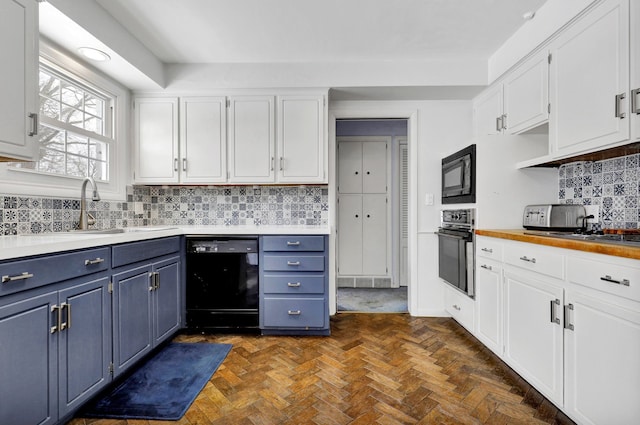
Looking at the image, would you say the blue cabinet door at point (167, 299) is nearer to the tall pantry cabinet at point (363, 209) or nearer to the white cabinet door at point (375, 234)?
the tall pantry cabinet at point (363, 209)

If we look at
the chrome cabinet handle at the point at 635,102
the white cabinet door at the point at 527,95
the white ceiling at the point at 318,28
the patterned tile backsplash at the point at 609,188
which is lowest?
the patterned tile backsplash at the point at 609,188

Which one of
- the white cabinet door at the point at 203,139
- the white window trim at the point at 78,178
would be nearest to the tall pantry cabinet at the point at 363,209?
the white cabinet door at the point at 203,139

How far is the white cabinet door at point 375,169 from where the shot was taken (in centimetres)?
434

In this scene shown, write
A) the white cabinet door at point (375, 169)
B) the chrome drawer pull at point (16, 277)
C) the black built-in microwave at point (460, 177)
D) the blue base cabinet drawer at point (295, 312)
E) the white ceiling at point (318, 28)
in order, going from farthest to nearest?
the white cabinet door at point (375, 169) < the blue base cabinet drawer at point (295, 312) < the black built-in microwave at point (460, 177) < the white ceiling at point (318, 28) < the chrome drawer pull at point (16, 277)

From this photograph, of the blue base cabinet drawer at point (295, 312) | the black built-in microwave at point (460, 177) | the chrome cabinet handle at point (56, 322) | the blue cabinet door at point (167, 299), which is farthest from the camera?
the blue base cabinet drawer at point (295, 312)

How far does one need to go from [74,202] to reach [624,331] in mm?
3144

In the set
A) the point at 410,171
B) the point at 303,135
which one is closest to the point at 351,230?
the point at 410,171

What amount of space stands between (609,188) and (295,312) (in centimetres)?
232

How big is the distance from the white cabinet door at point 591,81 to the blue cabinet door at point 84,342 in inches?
109

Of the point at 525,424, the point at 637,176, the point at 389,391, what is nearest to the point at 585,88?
the point at 637,176

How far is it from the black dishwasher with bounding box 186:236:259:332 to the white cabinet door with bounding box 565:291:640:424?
2.07 metres

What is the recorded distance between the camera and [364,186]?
436cm

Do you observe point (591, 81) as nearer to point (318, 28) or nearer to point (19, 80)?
point (318, 28)

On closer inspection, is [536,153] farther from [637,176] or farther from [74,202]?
[74,202]
